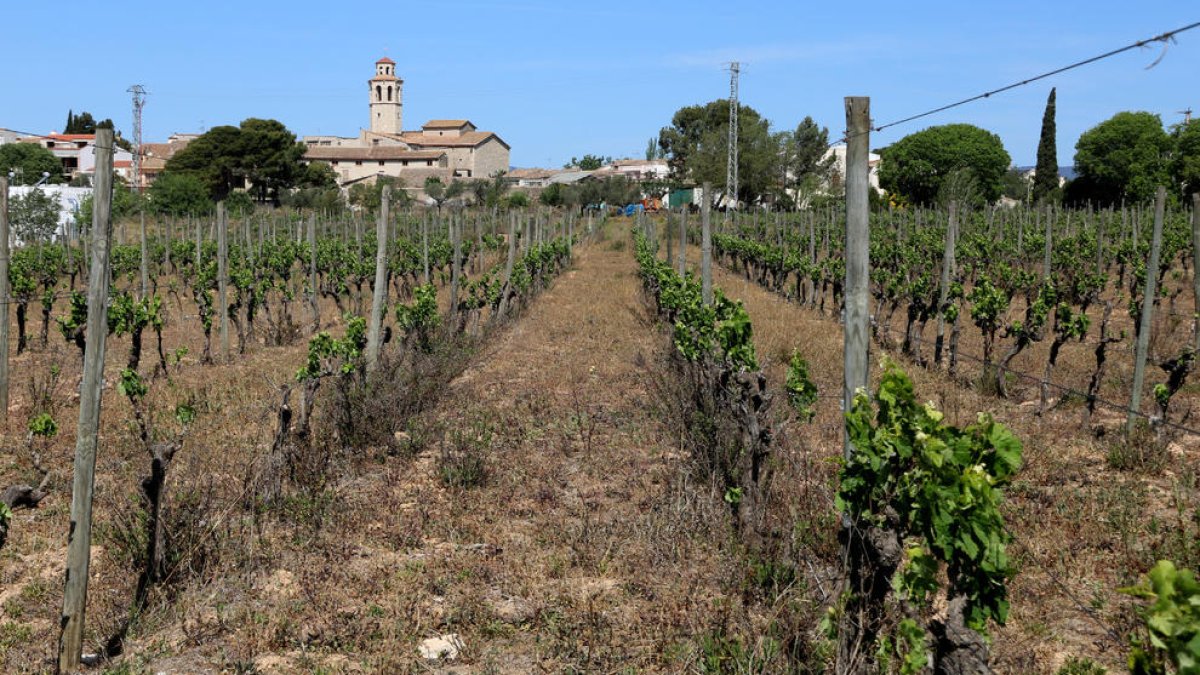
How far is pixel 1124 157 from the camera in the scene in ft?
196

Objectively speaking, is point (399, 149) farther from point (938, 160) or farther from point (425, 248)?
point (425, 248)

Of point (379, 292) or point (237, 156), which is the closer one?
point (379, 292)

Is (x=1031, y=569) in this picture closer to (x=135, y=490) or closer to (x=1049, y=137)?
(x=135, y=490)

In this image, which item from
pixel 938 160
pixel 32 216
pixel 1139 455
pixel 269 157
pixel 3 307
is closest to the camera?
pixel 1139 455

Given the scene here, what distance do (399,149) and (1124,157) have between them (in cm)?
5663

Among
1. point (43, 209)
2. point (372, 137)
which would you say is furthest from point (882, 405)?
point (372, 137)

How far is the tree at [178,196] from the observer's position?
52.4 metres

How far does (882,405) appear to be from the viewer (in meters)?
3.94

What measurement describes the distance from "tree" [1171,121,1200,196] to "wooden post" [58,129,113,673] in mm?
59552

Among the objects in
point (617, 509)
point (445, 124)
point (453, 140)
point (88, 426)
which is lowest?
point (617, 509)

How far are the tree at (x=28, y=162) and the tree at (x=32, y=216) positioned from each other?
63.9 ft

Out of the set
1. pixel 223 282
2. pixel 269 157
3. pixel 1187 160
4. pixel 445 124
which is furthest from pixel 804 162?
pixel 223 282

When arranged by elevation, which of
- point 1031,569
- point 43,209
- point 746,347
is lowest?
point 1031,569

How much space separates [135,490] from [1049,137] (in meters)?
62.5
